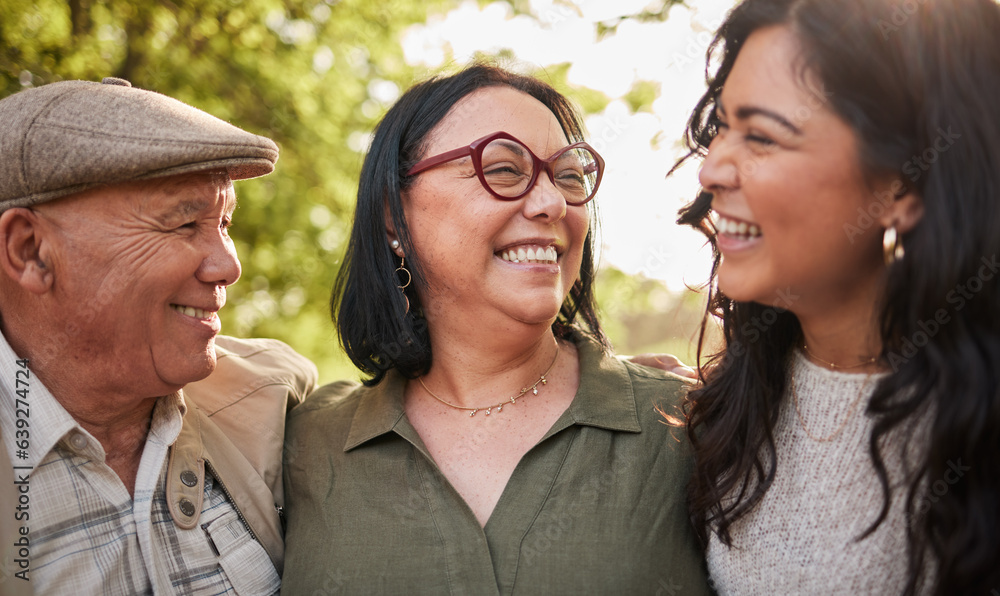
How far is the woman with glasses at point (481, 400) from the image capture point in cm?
210

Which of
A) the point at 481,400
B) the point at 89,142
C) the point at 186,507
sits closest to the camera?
the point at 89,142

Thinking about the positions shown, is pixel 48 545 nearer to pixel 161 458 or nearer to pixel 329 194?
pixel 161 458

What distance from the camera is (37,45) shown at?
3168 millimetres

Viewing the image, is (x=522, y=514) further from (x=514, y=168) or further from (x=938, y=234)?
(x=938, y=234)

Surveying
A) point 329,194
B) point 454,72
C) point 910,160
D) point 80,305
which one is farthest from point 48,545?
point 329,194

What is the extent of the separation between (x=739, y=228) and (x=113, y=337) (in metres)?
1.76

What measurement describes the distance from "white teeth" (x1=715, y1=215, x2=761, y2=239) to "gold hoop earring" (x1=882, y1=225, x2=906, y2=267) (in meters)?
0.28

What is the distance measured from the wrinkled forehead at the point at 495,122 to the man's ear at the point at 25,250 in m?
1.20

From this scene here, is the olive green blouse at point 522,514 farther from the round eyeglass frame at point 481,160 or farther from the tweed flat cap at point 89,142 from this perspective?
the tweed flat cap at point 89,142

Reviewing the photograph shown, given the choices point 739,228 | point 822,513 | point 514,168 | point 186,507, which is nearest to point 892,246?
point 739,228

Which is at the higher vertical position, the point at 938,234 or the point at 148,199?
the point at 938,234

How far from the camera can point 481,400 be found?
101 inches

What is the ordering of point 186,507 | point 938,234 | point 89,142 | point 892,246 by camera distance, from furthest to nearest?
1. point 186,507
2. point 89,142
3. point 892,246
4. point 938,234

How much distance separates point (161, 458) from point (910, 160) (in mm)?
2175
